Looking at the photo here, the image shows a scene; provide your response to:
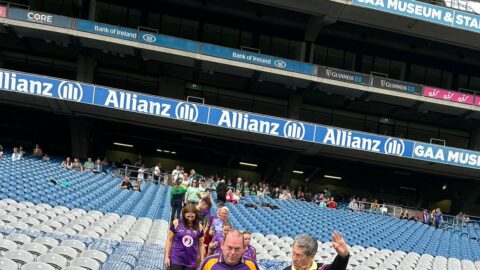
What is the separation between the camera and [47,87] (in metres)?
24.0

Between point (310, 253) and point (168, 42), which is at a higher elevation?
point (168, 42)

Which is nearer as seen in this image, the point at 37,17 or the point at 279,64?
the point at 37,17

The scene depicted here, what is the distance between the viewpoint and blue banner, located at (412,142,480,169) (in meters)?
27.4

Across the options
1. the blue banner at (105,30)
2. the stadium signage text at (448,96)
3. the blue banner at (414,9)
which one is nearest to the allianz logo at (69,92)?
the blue banner at (105,30)

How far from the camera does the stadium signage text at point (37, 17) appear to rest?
24.2 metres

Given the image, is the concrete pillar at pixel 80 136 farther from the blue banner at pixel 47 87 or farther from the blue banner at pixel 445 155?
the blue banner at pixel 445 155

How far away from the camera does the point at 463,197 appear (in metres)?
32.0

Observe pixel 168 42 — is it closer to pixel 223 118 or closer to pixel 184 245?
pixel 223 118

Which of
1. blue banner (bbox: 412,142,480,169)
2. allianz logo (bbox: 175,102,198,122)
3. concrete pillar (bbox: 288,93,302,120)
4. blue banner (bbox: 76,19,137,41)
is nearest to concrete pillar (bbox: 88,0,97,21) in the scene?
blue banner (bbox: 76,19,137,41)

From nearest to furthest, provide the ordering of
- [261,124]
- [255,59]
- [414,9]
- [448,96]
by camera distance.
Answer: 1. [261,124]
2. [414,9]
3. [255,59]
4. [448,96]

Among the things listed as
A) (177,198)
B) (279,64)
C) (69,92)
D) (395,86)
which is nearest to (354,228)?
(177,198)

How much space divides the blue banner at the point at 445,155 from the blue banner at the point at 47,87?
59.0 ft

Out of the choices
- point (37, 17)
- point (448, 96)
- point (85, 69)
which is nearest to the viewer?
point (37, 17)

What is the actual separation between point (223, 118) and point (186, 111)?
1.96 m
